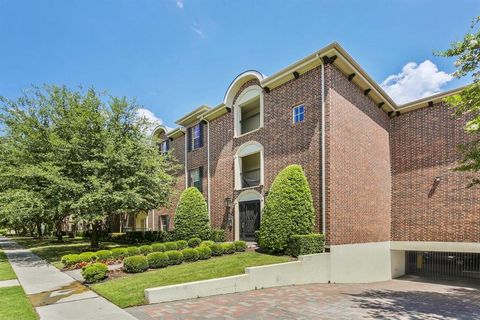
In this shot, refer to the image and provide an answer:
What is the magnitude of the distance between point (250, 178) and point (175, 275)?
344 inches

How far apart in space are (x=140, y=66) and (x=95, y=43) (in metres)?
2.26

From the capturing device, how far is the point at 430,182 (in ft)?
50.5

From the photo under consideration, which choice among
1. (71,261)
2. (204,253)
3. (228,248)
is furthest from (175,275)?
(71,261)

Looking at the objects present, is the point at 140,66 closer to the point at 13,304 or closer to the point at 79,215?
the point at 79,215

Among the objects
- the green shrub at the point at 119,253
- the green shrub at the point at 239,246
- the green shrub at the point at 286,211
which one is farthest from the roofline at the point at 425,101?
the green shrub at the point at 119,253

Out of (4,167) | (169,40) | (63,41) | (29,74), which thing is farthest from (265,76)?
(4,167)

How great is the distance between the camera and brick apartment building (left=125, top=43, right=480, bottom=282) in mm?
13047

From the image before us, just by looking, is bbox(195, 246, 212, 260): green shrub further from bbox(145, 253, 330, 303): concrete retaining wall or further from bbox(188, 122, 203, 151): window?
bbox(188, 122, 203, 151): window

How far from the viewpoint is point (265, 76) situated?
15.7 m

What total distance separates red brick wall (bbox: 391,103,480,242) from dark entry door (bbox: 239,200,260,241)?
7.64 meters

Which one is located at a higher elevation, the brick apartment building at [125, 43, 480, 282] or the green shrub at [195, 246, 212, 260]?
the brick apartment building at [125, 43, 480, 282]

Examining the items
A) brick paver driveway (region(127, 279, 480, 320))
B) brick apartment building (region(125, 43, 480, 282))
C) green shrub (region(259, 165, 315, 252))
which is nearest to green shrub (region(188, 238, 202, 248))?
brick apartment building (region(125, 43, 480, 282))

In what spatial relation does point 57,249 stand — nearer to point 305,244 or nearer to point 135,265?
point 135,265

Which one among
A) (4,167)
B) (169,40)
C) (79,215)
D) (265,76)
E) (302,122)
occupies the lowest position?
(79,215)
